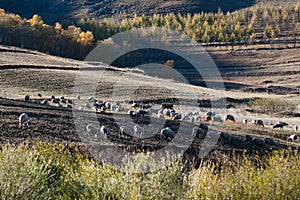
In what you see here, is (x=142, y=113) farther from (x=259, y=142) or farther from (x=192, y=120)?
(x=259, y=142)

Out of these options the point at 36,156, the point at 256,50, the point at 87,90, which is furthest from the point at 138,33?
the point at 36,156

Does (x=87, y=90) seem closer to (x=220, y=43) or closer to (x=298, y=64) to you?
(x=298, y=64)

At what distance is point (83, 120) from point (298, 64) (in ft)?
335

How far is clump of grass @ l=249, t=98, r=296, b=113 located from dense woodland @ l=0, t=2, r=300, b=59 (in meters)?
60.3

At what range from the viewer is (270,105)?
200ft

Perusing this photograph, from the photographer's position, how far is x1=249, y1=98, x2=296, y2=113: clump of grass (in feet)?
→ 190

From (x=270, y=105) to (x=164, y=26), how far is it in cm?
10935

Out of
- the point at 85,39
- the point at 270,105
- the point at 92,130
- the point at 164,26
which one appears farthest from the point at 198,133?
the point at 164,26

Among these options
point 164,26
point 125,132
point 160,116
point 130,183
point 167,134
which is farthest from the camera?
point 164,26

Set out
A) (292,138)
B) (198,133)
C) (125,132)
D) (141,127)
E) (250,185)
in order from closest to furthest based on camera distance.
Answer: (250,185)
(125,132)
(141,127)
(198,133)
(292,138)

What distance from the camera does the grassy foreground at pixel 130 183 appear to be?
13.1m

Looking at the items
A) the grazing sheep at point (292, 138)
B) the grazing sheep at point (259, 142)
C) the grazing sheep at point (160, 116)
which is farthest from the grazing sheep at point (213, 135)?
the grazing sheep at point (160, 116)

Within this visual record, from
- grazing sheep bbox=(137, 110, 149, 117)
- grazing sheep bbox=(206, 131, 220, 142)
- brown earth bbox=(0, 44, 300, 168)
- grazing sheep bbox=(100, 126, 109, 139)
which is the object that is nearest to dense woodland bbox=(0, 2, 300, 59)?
brown earth bbox=(0, 44, 300, 168)

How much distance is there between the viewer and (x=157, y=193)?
1342 cm
